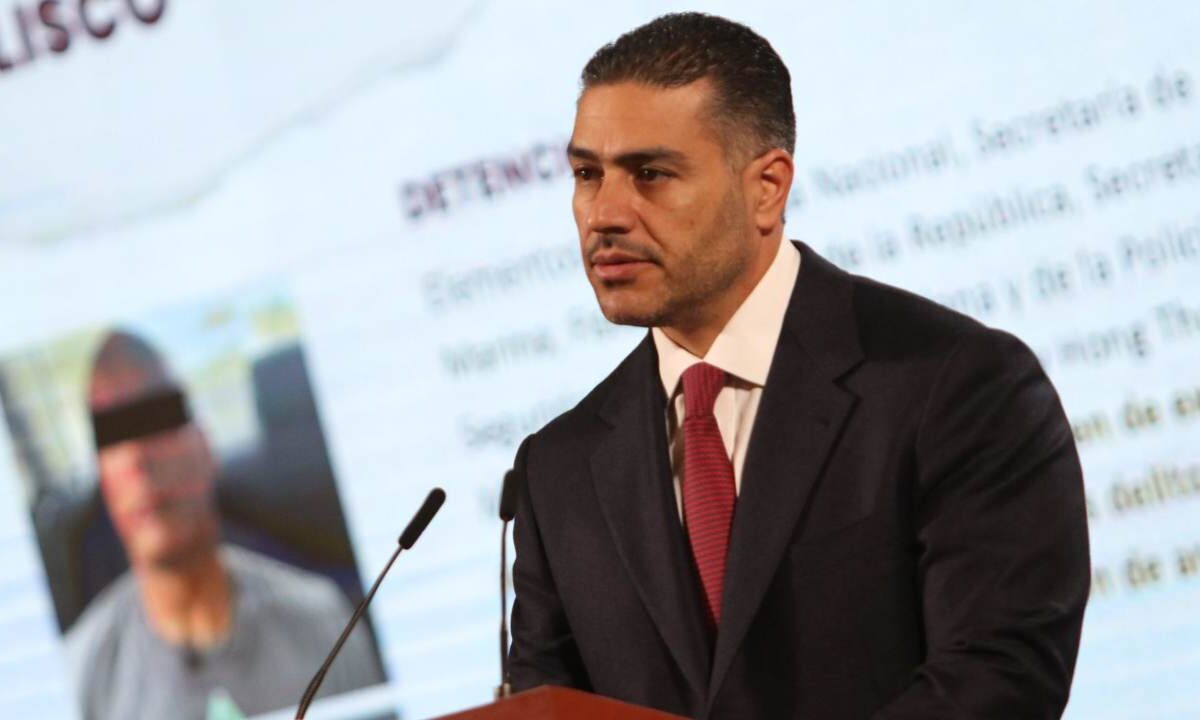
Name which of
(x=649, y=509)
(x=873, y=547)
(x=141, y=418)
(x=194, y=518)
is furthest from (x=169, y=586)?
(x=873, y=547)

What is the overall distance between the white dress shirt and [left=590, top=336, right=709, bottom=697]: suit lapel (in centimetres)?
4

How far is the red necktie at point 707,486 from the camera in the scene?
2.16 metres

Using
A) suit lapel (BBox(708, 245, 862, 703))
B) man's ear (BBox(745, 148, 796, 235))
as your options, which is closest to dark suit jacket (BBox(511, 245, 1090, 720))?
suit lapel (BBox(708, 245, 862, 703))

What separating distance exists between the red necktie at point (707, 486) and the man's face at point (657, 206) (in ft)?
0.36

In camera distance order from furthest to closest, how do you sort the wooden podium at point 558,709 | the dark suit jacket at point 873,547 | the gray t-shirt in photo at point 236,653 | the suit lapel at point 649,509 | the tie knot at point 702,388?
the gray t-shirt in photo at point 236,653 < the tie knot at point 702,388 < the suit lapel at point 649,509 < the dark suit jacket at point 873,547 < the wooden podium at point 558,709

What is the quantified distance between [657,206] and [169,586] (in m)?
2.56

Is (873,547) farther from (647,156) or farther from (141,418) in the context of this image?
(141,418)

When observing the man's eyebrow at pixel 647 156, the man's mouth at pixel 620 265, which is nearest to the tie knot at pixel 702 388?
the man's mouth at pixel 620 265

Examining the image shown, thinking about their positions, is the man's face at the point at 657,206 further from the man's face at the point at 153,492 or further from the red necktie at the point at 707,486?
the man's face at the point at 153,492

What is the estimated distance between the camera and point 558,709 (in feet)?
5.50

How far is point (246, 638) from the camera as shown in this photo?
14.1 feet

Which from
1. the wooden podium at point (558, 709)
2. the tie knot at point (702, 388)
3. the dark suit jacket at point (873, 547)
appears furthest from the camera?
the tie knot at point (702, 388)

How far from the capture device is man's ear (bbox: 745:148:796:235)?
2.26 metres

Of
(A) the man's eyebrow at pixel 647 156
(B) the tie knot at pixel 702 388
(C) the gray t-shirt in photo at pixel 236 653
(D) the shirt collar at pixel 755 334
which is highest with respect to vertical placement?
(A) the man's eyebrow at pixel 647 156
